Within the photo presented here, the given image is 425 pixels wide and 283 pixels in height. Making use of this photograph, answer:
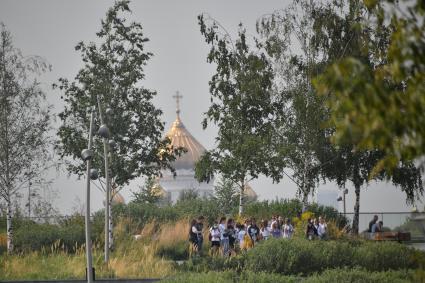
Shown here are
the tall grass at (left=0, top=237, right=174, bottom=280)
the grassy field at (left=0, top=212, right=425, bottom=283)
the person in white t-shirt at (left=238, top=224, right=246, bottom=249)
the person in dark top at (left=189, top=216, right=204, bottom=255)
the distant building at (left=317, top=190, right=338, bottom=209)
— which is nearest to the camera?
the grassy field at (left=0, top=212, right=425, bottom=283)

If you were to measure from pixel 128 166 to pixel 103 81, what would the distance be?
376 cm

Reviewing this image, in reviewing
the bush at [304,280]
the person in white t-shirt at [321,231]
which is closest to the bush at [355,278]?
the bush at [304,280]

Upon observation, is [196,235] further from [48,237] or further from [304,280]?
[304,280]

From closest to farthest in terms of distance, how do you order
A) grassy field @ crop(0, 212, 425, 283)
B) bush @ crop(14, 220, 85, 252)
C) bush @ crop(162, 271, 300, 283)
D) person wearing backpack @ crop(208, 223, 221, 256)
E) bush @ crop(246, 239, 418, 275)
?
1. bush @ crop(162, 271, 300, 283)
2. grassy field @ crop(0, 212, 425, 283)
3. bush @ crop(246, 239, 418, 275)
4. person wearing backpack @ crop(208, 223, 221, 256)
5. bush @ crop(14, 220, 85, 252)

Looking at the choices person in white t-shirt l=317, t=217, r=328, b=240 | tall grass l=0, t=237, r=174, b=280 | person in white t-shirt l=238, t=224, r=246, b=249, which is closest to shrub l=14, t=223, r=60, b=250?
tall grass l=0, t=237, r=174, b=280

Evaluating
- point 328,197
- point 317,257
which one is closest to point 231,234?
point 317,257

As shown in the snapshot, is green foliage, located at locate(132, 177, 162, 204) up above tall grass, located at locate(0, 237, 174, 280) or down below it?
above

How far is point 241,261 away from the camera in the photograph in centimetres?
2741

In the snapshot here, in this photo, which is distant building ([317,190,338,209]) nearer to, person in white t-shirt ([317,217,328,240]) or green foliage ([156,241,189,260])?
person in white t-shirt ([317,217,328,240])

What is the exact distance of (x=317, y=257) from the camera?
27844mm

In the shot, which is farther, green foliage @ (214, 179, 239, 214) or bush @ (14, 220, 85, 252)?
green foliage @ (214, 179, 239, 214)

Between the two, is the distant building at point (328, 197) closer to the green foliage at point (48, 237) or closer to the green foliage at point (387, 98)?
the green foliage at point (48, 237)

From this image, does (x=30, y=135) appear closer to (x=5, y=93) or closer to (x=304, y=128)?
(x=5, y=93)

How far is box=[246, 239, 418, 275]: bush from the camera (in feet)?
88.1
